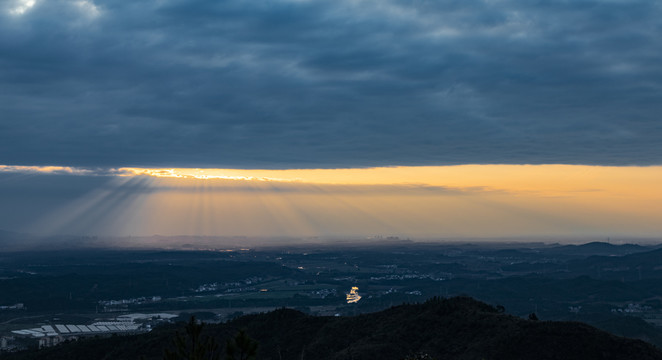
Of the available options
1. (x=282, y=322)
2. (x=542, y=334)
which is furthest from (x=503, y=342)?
(x=282, y=322)

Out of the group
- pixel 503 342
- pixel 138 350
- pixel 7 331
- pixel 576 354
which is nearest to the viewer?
pixel 576 354

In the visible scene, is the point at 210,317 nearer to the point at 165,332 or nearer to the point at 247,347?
the point at 165,332

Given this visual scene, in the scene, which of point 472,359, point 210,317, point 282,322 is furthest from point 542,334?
point 210,317

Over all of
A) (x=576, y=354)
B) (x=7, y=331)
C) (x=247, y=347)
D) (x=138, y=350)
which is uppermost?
(x=247, y=347)

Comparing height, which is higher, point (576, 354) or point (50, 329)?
point (576, 354)

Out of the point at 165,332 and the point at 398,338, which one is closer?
the point at 398,338

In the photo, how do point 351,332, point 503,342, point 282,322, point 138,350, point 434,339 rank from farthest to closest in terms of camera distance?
point 282,322 < point 138,350 < point 351,332 < point 434,339 < point 503,342
